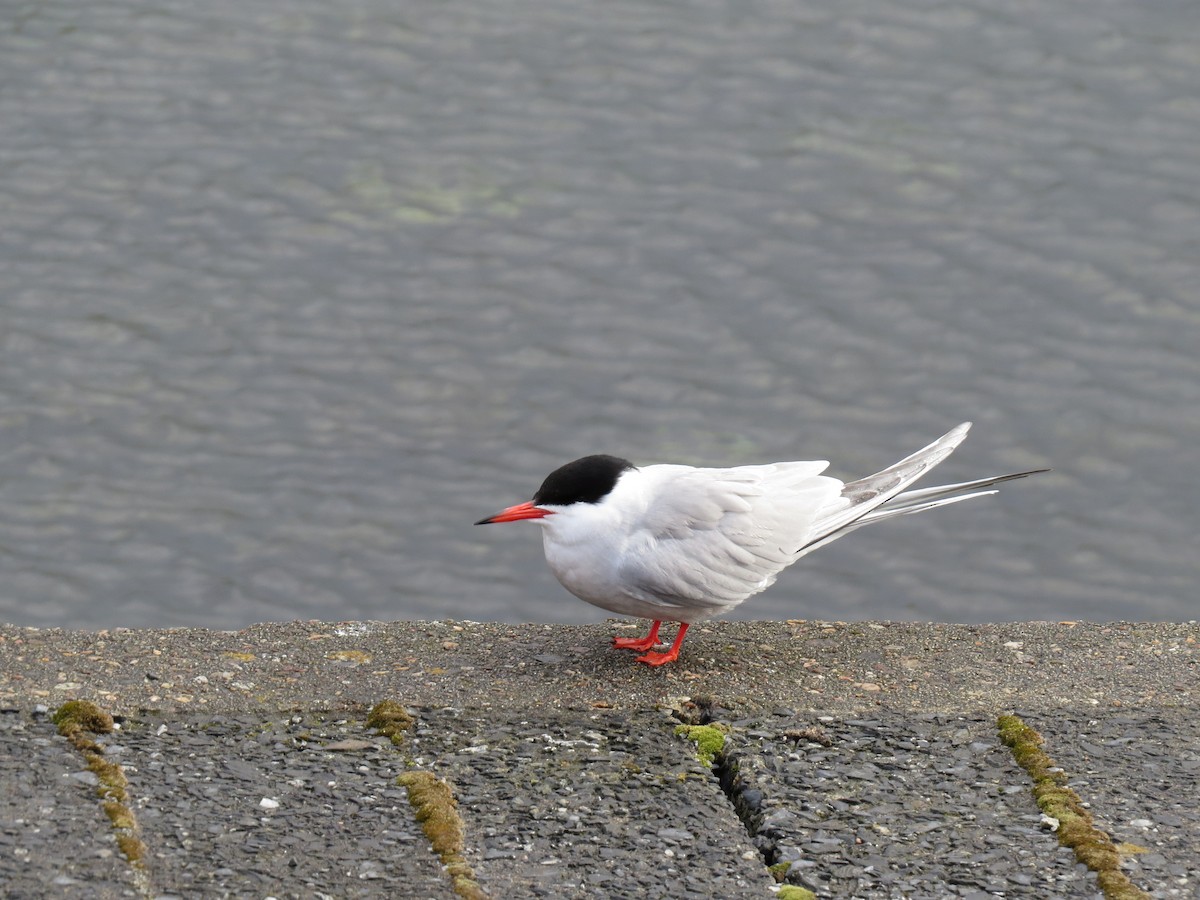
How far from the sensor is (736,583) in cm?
446

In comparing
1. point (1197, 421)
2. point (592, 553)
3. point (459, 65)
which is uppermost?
point (459, 65)

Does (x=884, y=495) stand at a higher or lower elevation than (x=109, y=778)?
higher

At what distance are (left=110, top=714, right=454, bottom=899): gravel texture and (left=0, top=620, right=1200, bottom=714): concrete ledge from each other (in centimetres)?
17

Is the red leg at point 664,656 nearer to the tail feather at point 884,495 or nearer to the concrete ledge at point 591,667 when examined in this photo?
the concrete ledge at point 591,667

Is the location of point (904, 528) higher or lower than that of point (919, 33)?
lower

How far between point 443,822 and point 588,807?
0.34 meters

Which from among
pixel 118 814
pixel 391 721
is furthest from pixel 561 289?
pixel 118 814

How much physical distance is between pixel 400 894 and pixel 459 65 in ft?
25.2

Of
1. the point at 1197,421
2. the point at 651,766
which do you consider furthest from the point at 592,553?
the point at 1197,421

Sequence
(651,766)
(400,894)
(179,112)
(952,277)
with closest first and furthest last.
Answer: (400,894), (651,766), (952,277), (179,112)

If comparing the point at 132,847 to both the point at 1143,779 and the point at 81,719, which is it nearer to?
the point at 81,719

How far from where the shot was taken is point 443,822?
345 cm

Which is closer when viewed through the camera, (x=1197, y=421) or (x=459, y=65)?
(x=1197, y=421)

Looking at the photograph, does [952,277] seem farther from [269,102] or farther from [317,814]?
[317,814]
